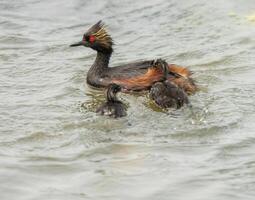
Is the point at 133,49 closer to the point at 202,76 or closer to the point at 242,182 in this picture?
the point at 202,76

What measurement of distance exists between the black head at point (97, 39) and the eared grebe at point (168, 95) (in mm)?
A: 2024

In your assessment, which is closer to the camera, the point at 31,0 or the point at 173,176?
the point at 173,176

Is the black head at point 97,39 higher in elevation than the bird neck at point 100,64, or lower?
higher

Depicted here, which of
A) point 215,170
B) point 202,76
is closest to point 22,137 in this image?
point 215,170

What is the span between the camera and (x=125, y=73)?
1213 centimetres

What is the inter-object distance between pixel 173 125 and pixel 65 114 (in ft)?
5.24

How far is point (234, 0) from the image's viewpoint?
17531 mm

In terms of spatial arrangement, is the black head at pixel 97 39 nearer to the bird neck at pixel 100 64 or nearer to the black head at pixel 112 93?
the bird neck at pixel 100 64

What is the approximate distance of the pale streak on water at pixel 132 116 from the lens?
26.0 feet

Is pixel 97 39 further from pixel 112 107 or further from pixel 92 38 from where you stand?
pixel 112 107

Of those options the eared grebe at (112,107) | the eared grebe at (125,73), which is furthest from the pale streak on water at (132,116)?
the eared grebe at (125,73)

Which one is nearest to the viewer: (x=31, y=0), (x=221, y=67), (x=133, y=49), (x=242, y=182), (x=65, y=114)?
(x=242, y=182)

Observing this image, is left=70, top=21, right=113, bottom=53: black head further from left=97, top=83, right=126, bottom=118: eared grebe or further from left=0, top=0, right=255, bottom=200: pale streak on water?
left=97, top=83, right=126, bottom=118: eared grebe

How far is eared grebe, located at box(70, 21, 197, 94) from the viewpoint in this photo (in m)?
11.7
